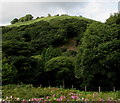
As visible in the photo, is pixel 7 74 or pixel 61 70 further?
pixel 61 70

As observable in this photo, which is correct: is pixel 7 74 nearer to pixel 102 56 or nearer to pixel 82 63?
pixel 82 63

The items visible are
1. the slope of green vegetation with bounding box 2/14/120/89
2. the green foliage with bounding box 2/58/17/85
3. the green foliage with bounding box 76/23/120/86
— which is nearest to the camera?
the green foliage with bounding box 76/23/120/86

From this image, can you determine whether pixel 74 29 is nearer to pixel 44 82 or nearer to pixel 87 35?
pixel 44 82

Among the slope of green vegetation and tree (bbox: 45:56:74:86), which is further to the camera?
tree (bbox: 45:56:74:86)

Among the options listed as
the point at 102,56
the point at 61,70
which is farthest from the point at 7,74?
the point at 102,56

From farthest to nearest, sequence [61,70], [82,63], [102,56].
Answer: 1. [61,70]
2. [82,63]
3. [102,56]

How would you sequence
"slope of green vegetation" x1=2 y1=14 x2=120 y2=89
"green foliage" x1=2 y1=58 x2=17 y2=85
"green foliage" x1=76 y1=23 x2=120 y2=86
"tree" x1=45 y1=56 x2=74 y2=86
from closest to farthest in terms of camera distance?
"green foliage" x1=76 y1=23 x2=120 y2=86, "slope of green vegetation" x1=2 y1=14 x2=120 y2=89, "green foliage" x1=2 y1=58 x2=17 y2=85, "tree" x1=45 y1=56 x2=74 y2=86

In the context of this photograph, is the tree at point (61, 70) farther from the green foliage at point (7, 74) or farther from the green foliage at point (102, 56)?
the green foliage at point (7, 74)

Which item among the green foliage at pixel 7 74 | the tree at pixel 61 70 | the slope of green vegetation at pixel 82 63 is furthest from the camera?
the tree at pixel 61 70

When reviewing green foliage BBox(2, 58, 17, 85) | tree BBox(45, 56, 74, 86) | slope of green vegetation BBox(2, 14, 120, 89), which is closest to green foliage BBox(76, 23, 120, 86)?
slope of green vegetation BBox(2, 14, 120, 89)

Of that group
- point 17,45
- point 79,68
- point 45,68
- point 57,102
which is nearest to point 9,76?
A: point 17,45

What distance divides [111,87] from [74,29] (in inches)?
1198

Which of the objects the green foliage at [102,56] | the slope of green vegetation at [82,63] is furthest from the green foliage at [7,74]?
the green foliage at [102,56]

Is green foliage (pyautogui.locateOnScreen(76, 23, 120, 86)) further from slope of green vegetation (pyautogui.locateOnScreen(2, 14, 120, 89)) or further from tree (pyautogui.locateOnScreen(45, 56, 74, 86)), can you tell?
tree (pyautogui.locateOnScreen(45, 56, 74, 86))
